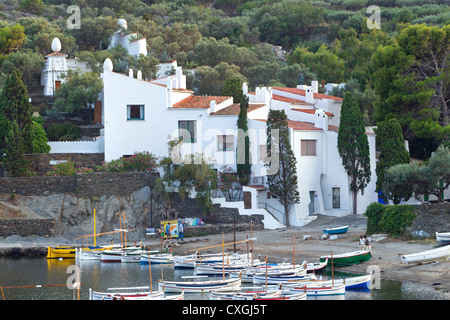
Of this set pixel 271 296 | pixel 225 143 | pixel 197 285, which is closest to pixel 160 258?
pixel 197 285

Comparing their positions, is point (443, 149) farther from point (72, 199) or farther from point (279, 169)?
point (72, 199)

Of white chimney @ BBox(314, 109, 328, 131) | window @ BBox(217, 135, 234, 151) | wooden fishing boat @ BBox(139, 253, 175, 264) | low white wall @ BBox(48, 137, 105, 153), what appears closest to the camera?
wooden fishing boat @ BBox(139, 253, 175, 264)

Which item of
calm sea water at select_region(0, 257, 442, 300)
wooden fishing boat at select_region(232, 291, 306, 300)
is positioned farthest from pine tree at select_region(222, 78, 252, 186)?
wooden fishing boat at select_region(232, 291, 306, 300)

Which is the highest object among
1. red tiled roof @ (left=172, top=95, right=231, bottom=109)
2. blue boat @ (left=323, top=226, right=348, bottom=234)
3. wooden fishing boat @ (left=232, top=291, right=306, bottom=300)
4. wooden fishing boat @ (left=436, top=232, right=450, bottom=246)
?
red tiled roof @ (left=172, top=95, right=231, bottom=109)

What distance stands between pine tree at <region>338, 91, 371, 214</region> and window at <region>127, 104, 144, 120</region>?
43.8 feet

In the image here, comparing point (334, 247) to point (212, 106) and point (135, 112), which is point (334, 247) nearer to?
point (212, 106)

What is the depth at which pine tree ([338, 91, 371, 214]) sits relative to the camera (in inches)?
2143

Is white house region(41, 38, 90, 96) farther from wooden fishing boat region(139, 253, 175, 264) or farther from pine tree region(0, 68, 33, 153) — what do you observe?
wooden fishing boat region(139, 253, 175, 264)

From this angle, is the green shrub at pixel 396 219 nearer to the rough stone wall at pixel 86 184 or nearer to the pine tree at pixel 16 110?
the rough stone wall at pixel 86 184

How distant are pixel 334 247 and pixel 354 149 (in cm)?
929

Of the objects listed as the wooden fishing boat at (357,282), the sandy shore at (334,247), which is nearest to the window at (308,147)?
the sandy shore at (334,247)

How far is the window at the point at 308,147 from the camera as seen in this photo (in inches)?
2195

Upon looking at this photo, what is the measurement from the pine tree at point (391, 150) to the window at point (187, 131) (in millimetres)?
12204

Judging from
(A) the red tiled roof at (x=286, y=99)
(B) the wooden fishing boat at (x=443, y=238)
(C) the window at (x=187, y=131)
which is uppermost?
(A) the red tiled roof at (x=286, y=99)
